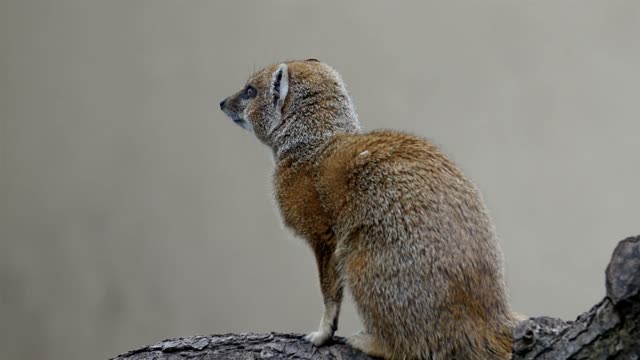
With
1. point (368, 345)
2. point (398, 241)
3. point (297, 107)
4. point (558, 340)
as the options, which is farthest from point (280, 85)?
point (558, 340)

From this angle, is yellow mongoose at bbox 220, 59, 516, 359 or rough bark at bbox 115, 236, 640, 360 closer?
rough bark at bbox 115, 236, 640, 360

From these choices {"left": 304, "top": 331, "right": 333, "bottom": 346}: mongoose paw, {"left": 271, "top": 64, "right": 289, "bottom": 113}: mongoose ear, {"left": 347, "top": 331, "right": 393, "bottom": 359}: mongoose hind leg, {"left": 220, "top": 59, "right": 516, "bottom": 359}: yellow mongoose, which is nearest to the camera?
{"left": 220, "top": 59, "right": 516, "bottom": 359}: yellow mongoose

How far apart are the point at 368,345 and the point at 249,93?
101 centimetres

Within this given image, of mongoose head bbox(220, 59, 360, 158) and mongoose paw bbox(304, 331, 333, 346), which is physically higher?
mongoose head bbox(220, 59, 360, 158)

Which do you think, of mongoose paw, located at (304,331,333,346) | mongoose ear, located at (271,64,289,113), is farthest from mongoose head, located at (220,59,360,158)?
mongoose paw, located at (304,331,333,346)

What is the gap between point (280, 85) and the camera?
2.60 metres

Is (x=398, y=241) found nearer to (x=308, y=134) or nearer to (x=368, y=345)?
(x=368, y=345)

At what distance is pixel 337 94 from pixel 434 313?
865 mm

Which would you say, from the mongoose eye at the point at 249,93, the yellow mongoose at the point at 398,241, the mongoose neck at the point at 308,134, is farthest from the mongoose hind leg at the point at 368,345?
the mongoose eye at the point at 249,93

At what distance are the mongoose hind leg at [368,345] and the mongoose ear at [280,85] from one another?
31.5 inches

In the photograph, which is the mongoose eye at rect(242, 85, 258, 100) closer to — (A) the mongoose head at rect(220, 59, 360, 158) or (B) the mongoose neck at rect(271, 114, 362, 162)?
(A) the mongoose head at rect(220, 59, 360, 158)

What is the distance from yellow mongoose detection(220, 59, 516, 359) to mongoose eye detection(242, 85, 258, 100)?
12.9 inches

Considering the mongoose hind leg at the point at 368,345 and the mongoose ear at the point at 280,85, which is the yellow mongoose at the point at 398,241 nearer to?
the mongoose hind leg at the point at 368,345

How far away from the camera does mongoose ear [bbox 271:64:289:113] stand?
102 inches
